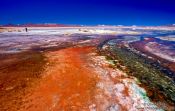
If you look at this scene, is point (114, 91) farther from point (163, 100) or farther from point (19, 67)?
point (19, 67)

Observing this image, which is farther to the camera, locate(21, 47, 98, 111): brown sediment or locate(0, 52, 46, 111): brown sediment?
locate(0, 52, 46, 111): brown sediment

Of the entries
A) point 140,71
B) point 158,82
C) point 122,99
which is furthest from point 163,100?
point 140,71

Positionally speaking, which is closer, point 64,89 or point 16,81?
point 64,89

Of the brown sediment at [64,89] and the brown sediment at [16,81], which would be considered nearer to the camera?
the brown sediment at [64,89]
